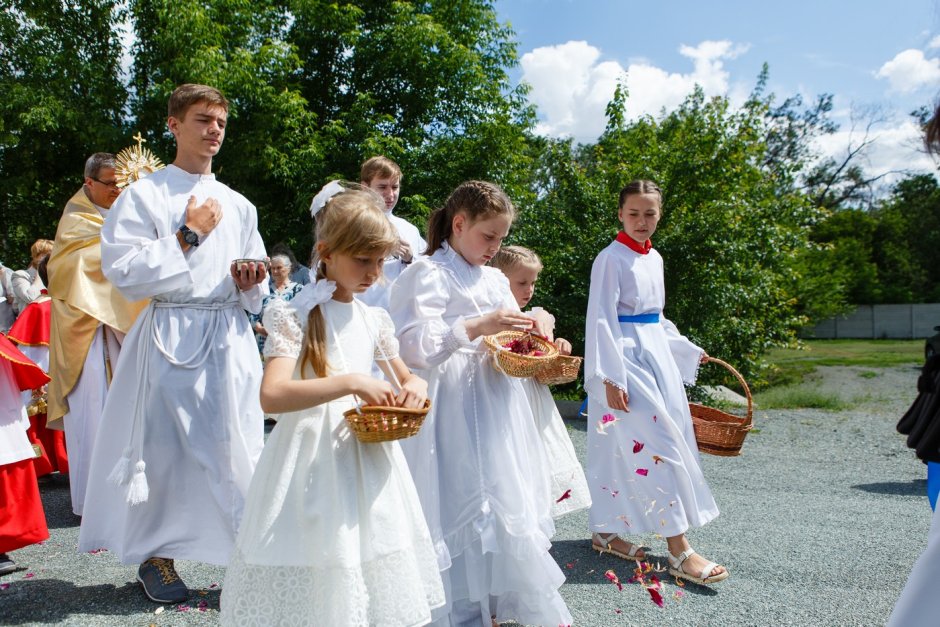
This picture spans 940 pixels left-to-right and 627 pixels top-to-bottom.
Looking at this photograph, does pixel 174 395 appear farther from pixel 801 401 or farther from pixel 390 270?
pixel 801 401

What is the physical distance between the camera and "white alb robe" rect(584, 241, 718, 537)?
14.3ft

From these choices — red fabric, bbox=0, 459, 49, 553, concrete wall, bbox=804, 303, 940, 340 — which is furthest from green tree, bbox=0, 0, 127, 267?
concrete wall, bbox=804, 303, 940, 340

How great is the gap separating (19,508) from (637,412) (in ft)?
11.5

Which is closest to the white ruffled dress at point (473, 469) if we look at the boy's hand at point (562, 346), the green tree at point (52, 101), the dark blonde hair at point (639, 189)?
the boy's hand at point (562, 346)

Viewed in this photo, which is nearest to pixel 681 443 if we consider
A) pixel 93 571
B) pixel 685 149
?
pixel 93 571

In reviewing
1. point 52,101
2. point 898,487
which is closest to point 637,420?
point 898,487

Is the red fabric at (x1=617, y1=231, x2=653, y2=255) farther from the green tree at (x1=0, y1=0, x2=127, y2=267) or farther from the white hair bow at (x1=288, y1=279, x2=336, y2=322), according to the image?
the green tree at (x1=0, y1=0, x2=127, y2=267)

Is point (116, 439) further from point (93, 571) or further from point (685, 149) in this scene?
point (685, 149)

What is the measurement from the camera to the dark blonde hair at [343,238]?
104 inches

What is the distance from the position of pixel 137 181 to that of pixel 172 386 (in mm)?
1109

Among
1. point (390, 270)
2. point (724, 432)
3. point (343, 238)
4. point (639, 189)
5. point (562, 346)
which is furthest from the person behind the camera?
point (390, 270)

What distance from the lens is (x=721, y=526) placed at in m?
5.37

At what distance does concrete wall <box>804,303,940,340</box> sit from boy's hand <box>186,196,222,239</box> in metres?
46.8

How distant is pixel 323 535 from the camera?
7.83 feet
